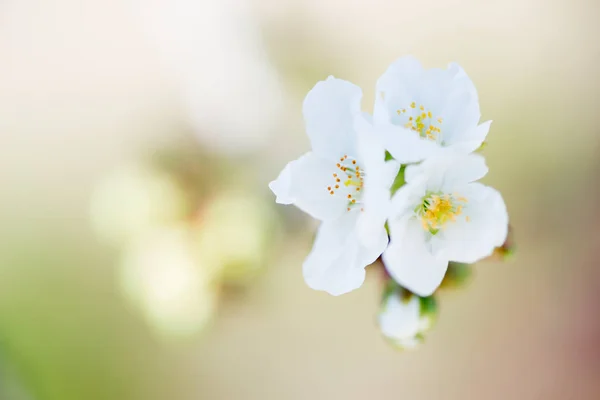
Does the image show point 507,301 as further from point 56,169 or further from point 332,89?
point 56,169

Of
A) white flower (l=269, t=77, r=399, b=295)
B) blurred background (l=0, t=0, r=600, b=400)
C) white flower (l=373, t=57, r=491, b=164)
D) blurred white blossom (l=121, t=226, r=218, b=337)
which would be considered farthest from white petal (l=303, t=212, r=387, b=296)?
blurred white blossom (l=121, t=226, r=218, b=337)

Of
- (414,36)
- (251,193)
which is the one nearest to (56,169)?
(251,193)

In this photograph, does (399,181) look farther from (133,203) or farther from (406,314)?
(133,203)

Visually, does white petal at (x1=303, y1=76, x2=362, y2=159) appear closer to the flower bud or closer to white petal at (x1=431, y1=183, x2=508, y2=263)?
white petal at (x1=431, y1=183, x2=508, y2=263)

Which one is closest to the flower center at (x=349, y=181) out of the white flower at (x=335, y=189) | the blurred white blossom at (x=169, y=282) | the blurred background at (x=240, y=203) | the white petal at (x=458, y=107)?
the white flower at (x=335, y=189)

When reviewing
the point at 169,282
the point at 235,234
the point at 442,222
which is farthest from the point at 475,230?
the point at 169,282

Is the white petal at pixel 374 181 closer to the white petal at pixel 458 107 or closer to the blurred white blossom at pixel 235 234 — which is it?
the white petal at pixel 458 107
